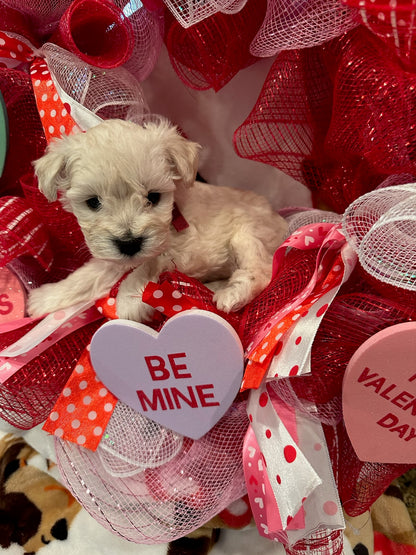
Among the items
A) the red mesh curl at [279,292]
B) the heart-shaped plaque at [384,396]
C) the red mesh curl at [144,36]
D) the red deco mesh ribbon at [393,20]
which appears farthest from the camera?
the red mesh curl at [144,36]

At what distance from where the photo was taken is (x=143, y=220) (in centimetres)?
81

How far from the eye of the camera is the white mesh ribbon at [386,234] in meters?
0.66

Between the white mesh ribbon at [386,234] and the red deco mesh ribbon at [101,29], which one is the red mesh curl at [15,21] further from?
the white mesh ribbon at [386,234]

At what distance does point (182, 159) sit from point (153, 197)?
0.28 ft

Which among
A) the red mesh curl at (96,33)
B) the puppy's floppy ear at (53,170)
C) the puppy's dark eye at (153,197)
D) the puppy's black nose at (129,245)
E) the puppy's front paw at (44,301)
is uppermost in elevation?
the red mesh curl at (96,33)

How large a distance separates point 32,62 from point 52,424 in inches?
28.0

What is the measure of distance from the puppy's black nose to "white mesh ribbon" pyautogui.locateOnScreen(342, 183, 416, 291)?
0.32m

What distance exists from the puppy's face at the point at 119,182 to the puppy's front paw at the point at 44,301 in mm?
172

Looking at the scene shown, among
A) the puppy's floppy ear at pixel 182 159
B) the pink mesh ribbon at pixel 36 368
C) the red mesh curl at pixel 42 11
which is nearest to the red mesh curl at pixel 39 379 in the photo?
the pink mesh ribbon at pixel 36 368

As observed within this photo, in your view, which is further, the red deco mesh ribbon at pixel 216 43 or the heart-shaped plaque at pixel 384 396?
the red deco mesh ribbon at pixel 216 43

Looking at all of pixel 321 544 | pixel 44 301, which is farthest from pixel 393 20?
pixel 321 544

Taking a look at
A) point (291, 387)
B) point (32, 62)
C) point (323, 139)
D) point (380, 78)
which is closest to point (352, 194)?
point (323, 139)

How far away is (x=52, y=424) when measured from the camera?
921 mm

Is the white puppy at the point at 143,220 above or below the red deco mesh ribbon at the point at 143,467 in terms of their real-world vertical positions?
above
